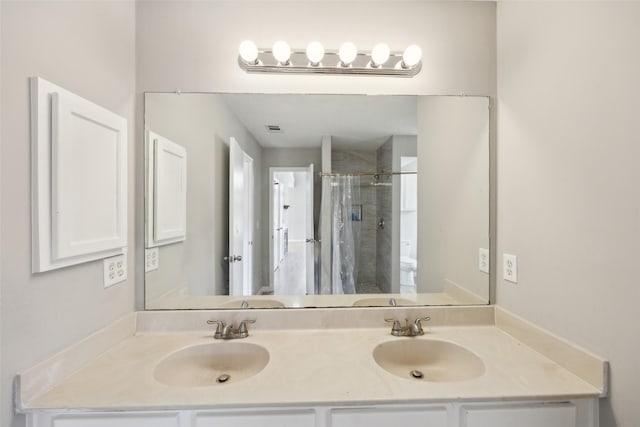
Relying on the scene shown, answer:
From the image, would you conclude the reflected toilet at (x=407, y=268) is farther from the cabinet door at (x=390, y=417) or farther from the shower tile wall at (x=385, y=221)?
the cabinet door at (x=390, y=417)

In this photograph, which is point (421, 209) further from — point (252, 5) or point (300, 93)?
point (252, 5)

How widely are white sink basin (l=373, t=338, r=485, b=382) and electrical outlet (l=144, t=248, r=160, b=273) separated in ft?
3.55

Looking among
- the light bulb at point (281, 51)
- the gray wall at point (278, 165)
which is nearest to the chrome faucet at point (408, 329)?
the gray wall at point (278, 165)

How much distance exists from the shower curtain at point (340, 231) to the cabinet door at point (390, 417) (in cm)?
64

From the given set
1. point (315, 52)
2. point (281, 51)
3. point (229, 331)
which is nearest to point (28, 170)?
point (229, 331)

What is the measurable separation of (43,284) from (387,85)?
1.56 meters

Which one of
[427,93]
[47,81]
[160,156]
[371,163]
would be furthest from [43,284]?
[427,93]

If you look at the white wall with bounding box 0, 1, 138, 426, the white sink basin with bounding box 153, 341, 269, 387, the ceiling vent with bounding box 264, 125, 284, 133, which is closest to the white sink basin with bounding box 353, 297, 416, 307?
the white sink basin with bounding box 153, 341, 269, 387

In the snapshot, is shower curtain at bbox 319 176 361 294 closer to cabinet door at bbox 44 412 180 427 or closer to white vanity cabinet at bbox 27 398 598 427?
white vanity cabinet at bbox 27 398 598 427

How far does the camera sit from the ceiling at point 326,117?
4.77ft

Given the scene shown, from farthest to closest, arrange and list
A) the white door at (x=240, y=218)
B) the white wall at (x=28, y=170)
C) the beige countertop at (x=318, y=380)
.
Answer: the white door at (x=240, y=218) < the beige countertop at (x=318, y=380) < the white wall at (x=28, y=170)

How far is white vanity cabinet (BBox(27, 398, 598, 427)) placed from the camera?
0.87 m

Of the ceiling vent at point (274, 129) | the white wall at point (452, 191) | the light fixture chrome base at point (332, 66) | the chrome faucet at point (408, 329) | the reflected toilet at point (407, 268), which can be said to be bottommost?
the chrome faucet at point (408, 329)

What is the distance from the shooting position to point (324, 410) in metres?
0.90
